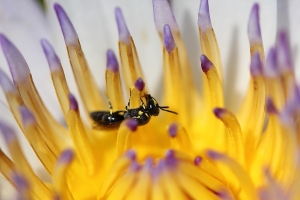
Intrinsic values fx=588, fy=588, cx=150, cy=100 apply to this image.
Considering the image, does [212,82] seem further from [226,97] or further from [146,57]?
[146,57]

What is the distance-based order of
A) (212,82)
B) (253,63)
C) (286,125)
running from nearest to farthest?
(286,125) < (253,63) < (212,82)

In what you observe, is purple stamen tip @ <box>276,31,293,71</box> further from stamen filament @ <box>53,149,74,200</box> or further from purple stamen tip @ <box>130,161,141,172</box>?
stamen filament @ <box>53,149,74,200</box>

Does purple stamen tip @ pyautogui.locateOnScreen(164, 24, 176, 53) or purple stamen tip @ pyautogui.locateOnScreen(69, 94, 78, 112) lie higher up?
purple stamen tip @ pyautogui.locateOnScreen(164, 24, 176, 53)

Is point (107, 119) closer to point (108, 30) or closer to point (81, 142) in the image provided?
point (81, 142)

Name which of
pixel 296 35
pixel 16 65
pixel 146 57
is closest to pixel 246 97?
pixel 296 35

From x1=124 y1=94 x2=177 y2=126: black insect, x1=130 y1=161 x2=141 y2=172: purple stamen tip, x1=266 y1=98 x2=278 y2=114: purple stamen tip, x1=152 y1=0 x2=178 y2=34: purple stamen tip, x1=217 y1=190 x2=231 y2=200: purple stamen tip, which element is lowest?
x1=217 y1=190 x2=231 y2=200: purple stamen tip

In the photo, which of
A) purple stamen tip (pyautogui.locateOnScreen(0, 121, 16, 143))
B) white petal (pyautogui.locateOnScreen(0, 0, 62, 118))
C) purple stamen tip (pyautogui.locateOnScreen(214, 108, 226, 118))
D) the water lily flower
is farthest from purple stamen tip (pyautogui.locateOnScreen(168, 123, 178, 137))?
white petal (pyautogui.locateOnScreen(0, 0, 62, 118))
